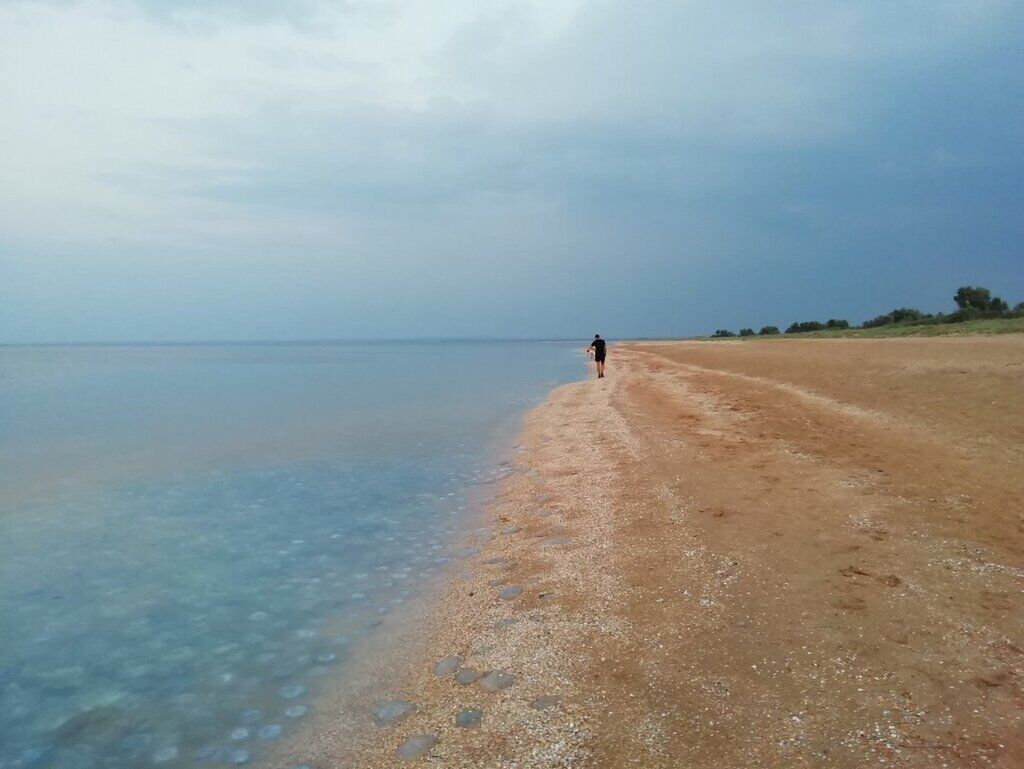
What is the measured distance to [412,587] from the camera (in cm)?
741

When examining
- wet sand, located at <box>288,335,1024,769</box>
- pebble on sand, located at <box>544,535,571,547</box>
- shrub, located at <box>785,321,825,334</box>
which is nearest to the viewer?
wet sand, located at <box>288,335,1024,769</box>

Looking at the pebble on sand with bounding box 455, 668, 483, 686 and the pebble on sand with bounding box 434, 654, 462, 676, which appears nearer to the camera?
the pebble on sand with bounding box 455, 668, 483, 686

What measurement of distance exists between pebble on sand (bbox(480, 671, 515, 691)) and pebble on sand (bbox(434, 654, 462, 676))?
0.39 metres

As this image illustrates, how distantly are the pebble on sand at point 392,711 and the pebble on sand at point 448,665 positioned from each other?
1.56 feet

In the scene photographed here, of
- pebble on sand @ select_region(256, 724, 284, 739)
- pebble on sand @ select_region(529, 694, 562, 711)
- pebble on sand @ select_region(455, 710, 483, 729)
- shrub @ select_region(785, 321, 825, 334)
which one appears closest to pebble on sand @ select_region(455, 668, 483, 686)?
pebble on sand @ select_region(455, 710, 483, 729)

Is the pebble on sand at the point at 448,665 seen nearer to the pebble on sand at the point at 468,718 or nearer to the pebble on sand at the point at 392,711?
the pebble on sand at the point at 392,711

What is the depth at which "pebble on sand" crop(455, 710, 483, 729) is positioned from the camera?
4406mm

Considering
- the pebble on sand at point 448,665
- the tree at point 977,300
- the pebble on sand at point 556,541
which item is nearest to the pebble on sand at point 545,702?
the pebble on sand at point 448,665

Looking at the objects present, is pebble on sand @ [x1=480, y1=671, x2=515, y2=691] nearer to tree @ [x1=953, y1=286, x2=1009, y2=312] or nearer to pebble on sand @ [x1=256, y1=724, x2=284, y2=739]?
pebble on sand @ [x1=256, y1=724, x2=284, y2=739]

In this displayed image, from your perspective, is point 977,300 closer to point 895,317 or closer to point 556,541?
point 895,317

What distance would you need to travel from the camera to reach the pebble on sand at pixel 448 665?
5.30m

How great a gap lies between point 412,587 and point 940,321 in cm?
6081

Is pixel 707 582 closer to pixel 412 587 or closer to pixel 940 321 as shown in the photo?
pixel 412 587

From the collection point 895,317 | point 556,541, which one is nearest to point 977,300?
point 895,317
